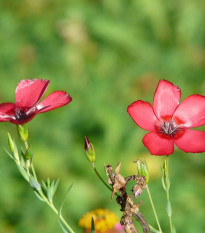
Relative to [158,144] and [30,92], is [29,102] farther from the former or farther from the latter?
[158,144]

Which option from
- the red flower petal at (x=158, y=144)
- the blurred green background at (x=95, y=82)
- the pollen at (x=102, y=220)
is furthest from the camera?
the blurred green background at (x=95, y=82)

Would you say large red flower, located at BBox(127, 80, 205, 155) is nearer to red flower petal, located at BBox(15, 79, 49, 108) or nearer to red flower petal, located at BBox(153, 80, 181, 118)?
red flower petal, located at BBox(153, 80, 181, 118)

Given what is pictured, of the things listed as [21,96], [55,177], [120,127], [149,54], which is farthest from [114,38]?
[21,96]

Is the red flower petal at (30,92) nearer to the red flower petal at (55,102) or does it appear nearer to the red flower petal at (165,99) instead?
the red flower petal at (55,102)

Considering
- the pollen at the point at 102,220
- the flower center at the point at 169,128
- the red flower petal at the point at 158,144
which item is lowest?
the pollen at the point at 102,220

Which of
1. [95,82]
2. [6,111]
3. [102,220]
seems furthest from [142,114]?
[95,82]

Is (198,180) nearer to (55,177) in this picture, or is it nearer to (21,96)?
(55,177)

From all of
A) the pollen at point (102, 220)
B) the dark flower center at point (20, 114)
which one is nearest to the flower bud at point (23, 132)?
the dark flower center at point (20, 114)
